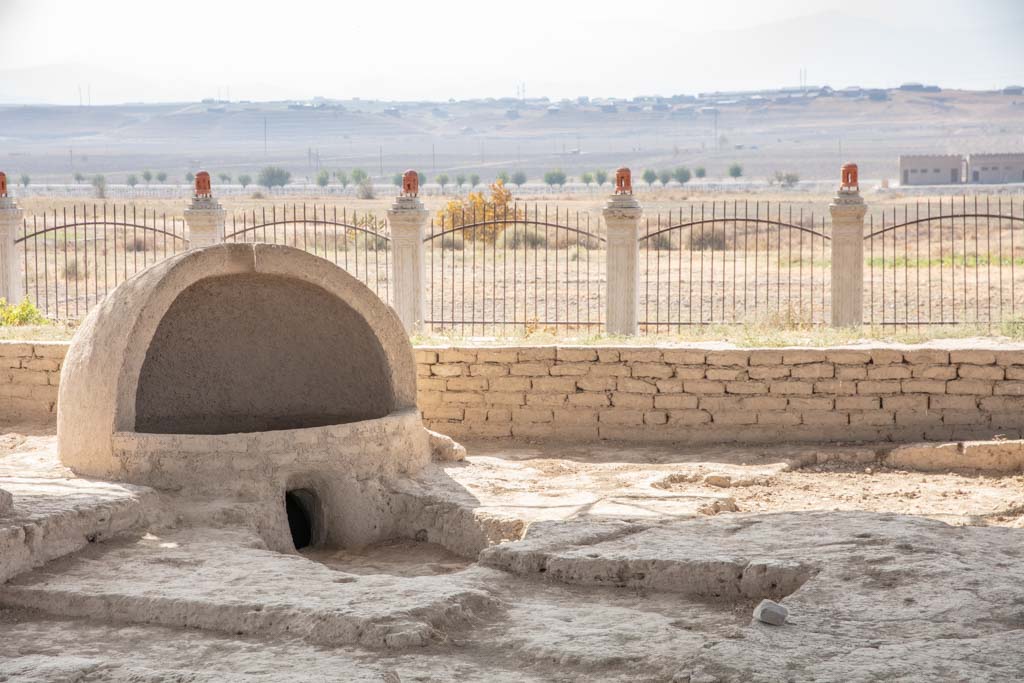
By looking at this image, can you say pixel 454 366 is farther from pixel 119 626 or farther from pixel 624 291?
pixel 119 626

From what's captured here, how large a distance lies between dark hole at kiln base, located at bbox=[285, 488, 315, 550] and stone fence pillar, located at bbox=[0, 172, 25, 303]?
24.3 feet

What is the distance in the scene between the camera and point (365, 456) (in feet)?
28.0

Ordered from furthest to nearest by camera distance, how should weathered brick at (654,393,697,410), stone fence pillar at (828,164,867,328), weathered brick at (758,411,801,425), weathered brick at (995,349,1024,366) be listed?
stone fence pillar at (828,164,867,328), weathered brick at (654,393,697,410), weathered brick at (758,411,801,425), weathered brick at (995,349,1024,366)

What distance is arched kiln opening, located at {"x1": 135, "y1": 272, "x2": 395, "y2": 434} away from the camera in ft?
31.6

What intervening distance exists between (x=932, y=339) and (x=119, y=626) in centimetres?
709

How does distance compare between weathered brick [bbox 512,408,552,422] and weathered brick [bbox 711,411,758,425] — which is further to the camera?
weathered brick [bbox 512,408,552,422]

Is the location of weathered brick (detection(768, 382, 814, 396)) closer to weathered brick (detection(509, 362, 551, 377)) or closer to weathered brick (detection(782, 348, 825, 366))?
weathered brick (detection(782, 348, 825, 366))

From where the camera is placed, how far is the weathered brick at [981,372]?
32.6 feet

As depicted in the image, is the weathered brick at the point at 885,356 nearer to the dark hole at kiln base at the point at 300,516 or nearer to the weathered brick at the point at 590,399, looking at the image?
the weathered brick at the point at 590,399

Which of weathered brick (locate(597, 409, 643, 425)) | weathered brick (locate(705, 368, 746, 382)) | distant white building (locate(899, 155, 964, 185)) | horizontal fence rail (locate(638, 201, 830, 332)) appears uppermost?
distant white building (locate(899, 155, 964, 185))

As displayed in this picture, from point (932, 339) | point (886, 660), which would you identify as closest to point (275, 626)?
point (886, 660)

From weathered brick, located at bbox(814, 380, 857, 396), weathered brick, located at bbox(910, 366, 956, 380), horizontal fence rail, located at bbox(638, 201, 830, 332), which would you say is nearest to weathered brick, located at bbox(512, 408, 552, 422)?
weathered brick, located at bbox(814, 380, 857, 396)

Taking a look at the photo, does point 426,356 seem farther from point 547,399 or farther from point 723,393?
point 723,393

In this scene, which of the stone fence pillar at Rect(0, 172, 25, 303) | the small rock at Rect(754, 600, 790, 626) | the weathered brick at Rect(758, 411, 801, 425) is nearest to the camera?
the small rock at Rect(754, 600, 790, 626)
